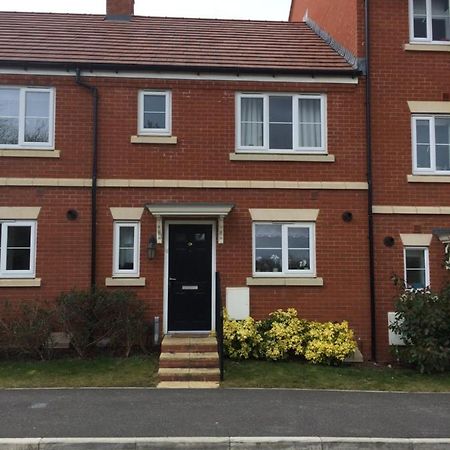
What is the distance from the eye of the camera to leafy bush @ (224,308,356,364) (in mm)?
9602

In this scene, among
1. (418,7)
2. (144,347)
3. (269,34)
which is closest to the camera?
(144,347)

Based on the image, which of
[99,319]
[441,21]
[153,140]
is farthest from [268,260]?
[441,21]

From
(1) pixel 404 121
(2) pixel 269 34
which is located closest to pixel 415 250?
(1) pixel 404 121

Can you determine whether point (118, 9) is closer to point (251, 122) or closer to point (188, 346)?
point (251, 122)

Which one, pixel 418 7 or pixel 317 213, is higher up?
pixel 418 7

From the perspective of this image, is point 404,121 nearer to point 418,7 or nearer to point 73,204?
point 418,7

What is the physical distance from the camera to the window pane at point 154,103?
10805 mm

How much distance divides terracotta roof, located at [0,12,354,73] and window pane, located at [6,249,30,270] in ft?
11.9

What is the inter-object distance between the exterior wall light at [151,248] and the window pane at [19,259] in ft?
7.54

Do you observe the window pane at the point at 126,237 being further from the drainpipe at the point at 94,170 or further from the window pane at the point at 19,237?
the window pane at the point at 19,237

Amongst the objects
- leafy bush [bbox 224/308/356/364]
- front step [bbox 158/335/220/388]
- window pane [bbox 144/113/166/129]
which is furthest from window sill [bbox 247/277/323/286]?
window pane [bbox 144/113/166/129]

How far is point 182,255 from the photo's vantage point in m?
10.6

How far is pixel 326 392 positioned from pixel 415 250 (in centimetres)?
415

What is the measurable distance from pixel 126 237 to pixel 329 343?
433 centimetres
